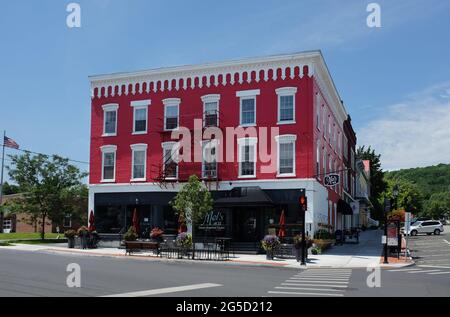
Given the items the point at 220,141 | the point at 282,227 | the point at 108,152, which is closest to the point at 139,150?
the point at 108,152

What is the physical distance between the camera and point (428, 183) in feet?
518

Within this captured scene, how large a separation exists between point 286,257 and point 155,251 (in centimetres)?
727

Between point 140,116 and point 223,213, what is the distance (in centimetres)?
910

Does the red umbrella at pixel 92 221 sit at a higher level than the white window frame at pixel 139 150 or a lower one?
lower

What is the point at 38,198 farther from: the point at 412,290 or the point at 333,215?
the point at 412,290

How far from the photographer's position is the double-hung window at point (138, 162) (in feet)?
113

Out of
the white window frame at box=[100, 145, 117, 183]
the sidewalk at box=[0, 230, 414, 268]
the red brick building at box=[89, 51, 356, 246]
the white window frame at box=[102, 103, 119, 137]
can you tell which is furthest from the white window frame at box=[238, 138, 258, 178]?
the white window frame at box=[102, 103, 119, 137]

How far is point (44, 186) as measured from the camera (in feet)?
131

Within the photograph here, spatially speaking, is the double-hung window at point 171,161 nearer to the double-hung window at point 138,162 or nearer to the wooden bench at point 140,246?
the double-hung window at point 138,162

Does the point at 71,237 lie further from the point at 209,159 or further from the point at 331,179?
the point at 331,179

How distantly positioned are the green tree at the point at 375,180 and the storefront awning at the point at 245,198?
5953cm

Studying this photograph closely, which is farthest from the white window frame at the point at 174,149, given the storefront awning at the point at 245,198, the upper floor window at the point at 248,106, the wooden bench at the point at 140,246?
the wooden bench at the point at 140,246

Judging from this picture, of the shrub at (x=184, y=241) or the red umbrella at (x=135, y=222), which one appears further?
the red umbrella at (x=135, y=222)

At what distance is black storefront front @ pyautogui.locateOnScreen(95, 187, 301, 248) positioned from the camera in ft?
98.2
